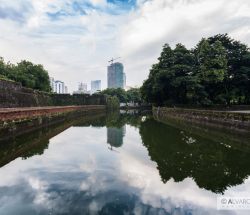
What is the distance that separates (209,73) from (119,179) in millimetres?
23606

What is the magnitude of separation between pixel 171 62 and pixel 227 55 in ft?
22.8

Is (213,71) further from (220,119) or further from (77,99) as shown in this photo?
(77,99)

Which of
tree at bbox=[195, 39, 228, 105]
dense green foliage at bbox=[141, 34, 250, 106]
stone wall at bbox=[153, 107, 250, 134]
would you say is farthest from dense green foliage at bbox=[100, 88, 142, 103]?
stone wall at bbox=[153, 107, 250, 134]

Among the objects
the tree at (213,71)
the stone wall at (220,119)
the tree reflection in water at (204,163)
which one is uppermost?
the tree at (213,71)

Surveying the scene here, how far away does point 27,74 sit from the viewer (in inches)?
1873

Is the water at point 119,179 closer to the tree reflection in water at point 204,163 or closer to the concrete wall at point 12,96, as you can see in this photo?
the tree reflection in water at point 204,163

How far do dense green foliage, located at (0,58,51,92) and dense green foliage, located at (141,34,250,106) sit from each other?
23484 mm

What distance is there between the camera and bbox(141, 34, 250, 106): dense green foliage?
28130 millimetres

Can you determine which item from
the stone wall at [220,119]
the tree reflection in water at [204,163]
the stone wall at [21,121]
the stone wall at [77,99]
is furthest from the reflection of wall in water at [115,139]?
the stone wall at [77,99]

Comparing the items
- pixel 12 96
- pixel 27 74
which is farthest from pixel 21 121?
pixel 27 74

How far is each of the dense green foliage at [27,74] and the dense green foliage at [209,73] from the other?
2348 centimetres

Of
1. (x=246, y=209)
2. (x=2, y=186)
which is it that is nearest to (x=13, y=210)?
(x=2, y=186)

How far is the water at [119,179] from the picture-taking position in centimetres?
457

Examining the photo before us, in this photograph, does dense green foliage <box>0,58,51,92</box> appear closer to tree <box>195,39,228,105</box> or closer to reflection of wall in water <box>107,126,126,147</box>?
tree <box>195,39,228,105</box>
